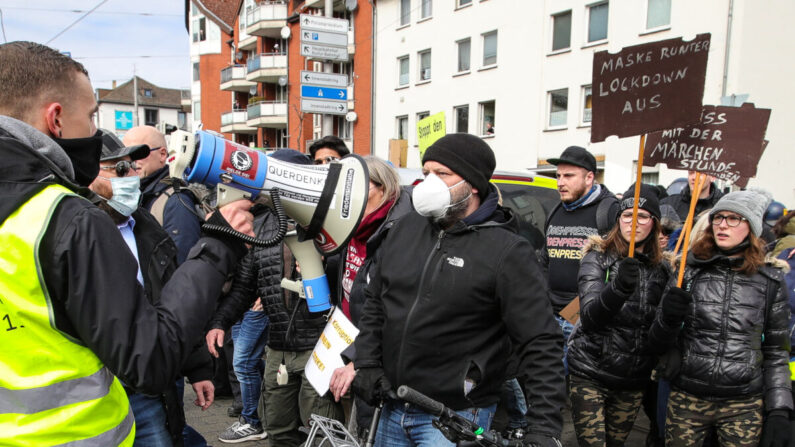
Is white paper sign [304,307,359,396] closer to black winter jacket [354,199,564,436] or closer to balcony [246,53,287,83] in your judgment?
black winter jacket [354,199,564,436]

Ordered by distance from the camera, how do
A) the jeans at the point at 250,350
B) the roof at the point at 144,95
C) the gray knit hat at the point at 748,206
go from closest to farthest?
the gray knit hat at the point at 748,206 → the jeans at the point at 250,350 → the roof at the point at 144,95

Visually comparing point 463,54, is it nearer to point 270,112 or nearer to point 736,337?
point 270,112

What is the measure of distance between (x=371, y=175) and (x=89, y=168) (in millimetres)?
1346

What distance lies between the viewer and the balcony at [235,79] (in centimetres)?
3791

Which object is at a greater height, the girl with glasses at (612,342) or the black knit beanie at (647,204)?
the black knit beanie at (647,204)

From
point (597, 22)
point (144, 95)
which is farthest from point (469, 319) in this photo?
point (144, 95)

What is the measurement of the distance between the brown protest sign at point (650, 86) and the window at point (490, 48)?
19380 mm

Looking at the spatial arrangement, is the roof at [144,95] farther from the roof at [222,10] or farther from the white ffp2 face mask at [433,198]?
the white ffp2 face mask at [433,198]

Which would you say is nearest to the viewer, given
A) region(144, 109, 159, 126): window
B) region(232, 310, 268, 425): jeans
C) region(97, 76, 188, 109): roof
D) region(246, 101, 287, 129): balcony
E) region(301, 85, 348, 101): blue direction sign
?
region(232, 310, 268, 425): jeans

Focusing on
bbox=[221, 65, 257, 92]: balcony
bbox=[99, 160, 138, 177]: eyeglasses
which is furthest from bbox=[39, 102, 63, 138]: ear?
bbox=[221, 65, 257, 92]: balcony

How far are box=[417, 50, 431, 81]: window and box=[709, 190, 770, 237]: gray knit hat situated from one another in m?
22.0

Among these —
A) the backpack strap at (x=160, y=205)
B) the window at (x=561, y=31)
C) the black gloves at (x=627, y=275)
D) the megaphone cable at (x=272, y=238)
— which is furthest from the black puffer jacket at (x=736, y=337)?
the window at (x=561, y=31)

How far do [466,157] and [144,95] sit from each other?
3002 inches

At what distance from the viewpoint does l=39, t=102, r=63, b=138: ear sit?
4.78ft
